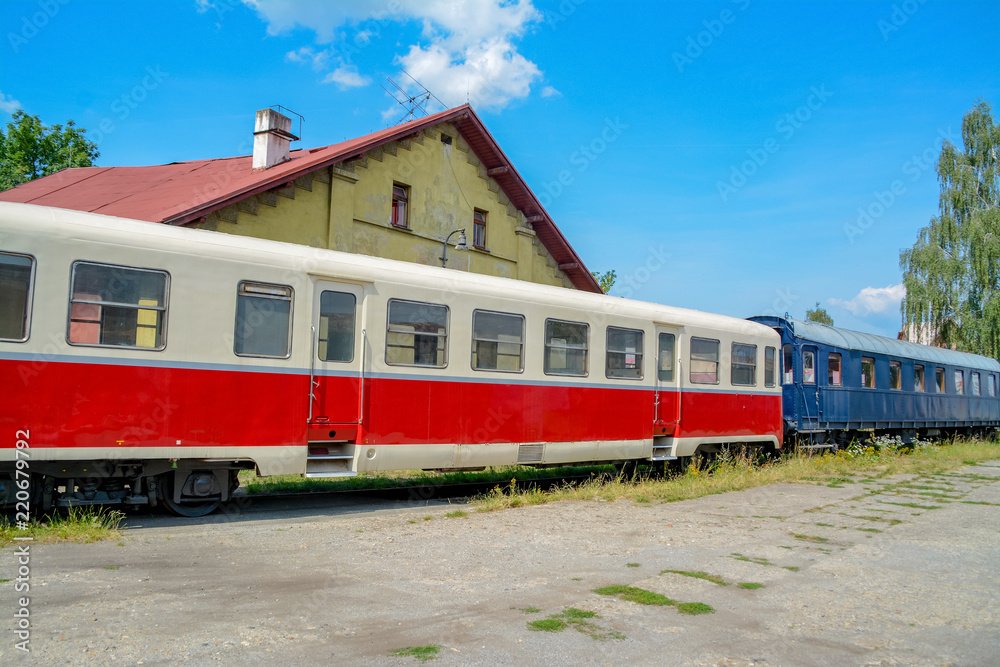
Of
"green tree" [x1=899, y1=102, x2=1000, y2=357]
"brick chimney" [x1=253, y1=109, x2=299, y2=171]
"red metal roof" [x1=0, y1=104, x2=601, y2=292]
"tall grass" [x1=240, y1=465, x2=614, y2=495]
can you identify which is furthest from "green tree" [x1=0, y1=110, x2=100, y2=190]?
"green tree" [x1=899, y1=102, x2=1000, y2=357]

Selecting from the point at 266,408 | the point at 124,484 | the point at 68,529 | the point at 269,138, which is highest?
the point at 269,138

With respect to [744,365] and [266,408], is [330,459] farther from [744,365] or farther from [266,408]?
[744,365]

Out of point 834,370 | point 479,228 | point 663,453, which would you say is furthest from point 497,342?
point 479,228

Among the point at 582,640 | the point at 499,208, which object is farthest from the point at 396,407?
the point at 499,208

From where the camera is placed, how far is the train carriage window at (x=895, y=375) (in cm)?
2092

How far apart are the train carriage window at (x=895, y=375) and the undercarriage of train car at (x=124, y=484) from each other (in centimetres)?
1873

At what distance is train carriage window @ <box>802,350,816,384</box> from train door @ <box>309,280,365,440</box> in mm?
12325

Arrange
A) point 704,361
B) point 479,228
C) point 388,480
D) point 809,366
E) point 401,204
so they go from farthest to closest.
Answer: point 479,228
point 401,204
point 809,366
point 704,361
point 388,480

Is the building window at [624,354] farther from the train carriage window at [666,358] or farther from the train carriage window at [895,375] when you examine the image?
the train carriage window at [895,375]

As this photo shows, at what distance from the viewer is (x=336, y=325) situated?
912cm

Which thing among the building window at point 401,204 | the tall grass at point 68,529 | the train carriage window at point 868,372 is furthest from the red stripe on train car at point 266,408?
the building window at point 401,204

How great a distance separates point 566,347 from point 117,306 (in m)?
6.34

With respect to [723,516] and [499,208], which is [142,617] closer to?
[723,516]

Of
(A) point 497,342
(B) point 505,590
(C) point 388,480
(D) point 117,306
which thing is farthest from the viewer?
(C) point 388,480
